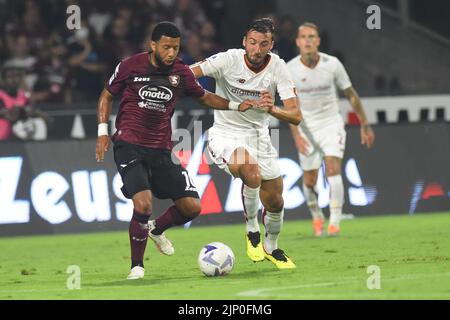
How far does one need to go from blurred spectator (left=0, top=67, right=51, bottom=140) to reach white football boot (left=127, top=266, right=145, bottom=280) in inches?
312

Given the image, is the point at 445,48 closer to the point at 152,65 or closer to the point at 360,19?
the point at 360,19

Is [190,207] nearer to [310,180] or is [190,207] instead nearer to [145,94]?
[145,94]

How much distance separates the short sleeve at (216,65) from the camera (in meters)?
12.6

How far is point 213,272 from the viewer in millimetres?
11617

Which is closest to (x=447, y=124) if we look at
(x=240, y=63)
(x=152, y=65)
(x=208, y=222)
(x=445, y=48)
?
(x=208, y=222)

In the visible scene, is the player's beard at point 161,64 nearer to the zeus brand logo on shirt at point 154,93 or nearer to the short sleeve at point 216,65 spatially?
the zeus brand logo on shirt at point 154,93

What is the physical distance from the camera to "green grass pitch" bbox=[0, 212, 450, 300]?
10.2 m

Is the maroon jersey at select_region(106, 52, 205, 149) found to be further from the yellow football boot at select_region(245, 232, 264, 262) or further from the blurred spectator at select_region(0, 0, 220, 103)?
the blurred spectator at select_region(0, 0, 220, 103)

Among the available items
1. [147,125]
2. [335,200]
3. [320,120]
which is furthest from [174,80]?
[320,120]

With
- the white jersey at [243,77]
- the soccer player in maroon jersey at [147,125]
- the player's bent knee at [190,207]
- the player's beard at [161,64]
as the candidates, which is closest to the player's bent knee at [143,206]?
the soccer player in maroon jersey at [147,125]

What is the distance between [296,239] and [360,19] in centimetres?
928

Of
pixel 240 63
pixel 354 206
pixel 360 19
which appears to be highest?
pixel 240 63

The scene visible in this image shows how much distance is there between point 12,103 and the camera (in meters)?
19.4

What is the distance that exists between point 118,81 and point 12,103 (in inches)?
310
